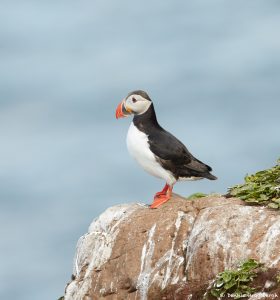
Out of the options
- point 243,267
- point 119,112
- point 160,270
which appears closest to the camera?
point 243,267

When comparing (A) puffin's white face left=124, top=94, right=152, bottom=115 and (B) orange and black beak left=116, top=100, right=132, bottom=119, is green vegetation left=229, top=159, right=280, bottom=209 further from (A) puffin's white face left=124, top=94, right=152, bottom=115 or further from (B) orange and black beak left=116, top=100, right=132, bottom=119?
(B) orange and black beak left=116, top=100, right=132, bottom=119

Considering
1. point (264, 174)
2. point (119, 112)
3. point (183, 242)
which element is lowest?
point (183, 242)

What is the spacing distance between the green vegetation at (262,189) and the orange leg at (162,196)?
1.21 m

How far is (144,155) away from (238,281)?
3857mm

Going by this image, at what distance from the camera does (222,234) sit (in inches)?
591

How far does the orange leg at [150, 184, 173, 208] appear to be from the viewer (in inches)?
669

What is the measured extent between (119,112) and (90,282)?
11.4 ft

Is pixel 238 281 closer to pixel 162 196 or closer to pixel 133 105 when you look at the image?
pixel 162 196

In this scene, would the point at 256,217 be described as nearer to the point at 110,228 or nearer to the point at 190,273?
the point at 190,273

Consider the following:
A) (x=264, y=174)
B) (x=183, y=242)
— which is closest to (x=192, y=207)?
(x=183, y=242)

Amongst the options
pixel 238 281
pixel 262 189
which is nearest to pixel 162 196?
pixel 262 189

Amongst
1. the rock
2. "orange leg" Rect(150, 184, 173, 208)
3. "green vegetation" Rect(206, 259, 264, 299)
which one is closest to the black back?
"orange leg" Rect(150, 184, 173, 208)
